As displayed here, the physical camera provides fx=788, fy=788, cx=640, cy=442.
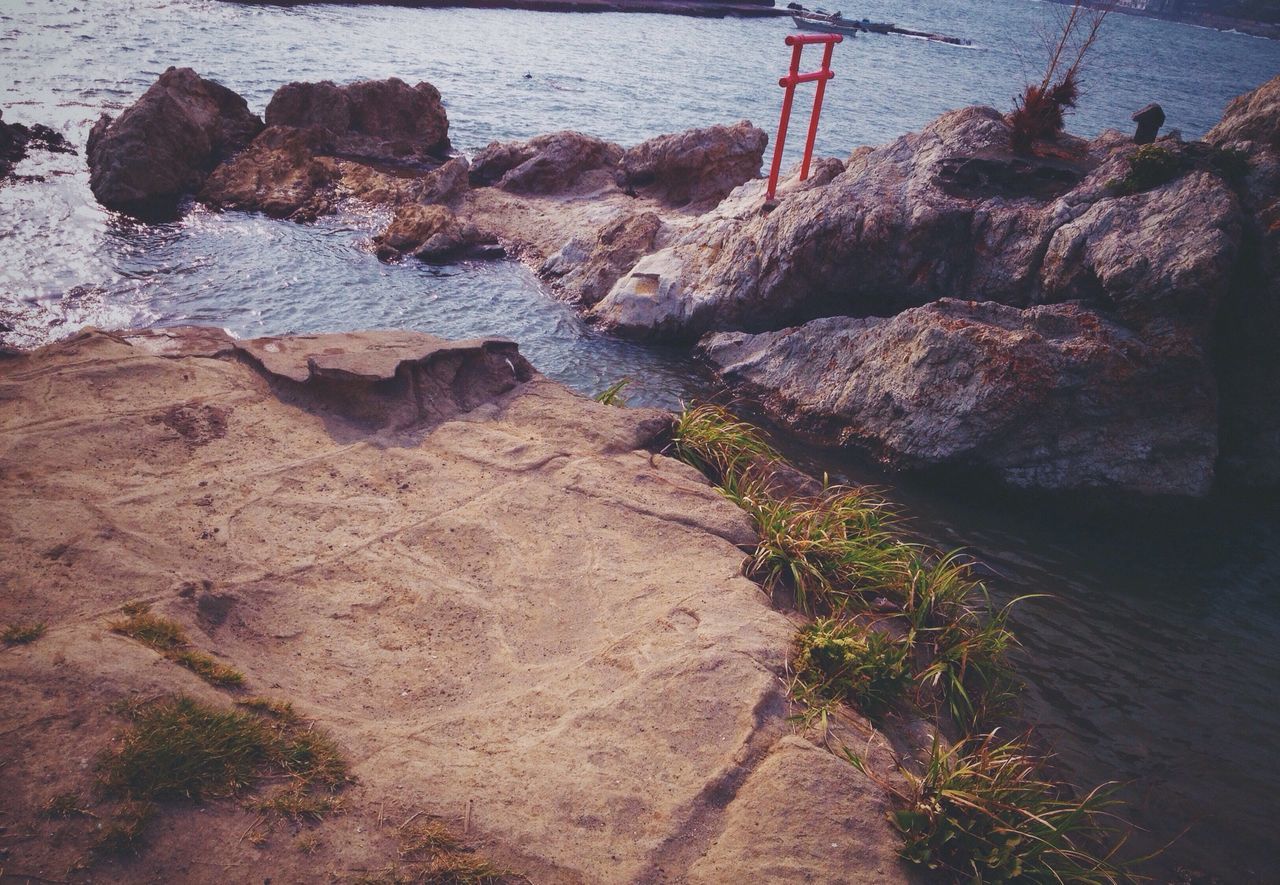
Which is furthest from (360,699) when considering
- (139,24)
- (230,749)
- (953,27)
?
(953,27)

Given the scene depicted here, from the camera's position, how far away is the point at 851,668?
5.24m

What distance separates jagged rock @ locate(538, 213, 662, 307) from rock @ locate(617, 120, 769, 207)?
2.71 metres

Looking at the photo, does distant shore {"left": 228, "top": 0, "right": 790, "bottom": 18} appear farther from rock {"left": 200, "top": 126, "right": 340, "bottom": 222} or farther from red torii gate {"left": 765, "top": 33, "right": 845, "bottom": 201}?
red torii gate {"left": 765, "top": 33, "right": 845, "bottom": 201}

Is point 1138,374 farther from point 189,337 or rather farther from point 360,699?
point 189,337

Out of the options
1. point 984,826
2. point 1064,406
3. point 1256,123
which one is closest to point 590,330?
point 1064,406

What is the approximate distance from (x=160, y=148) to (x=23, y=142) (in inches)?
147

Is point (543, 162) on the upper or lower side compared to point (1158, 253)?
lower

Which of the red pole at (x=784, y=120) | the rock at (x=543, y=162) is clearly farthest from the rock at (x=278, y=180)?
the red pole at (x=784, y=120)

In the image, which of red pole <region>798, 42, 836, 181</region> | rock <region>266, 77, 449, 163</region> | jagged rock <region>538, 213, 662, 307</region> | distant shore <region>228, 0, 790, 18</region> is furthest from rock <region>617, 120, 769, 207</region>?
distant shore <region>228, 0, 790, 18</region>

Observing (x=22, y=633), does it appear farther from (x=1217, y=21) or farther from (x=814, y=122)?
(x=1217, y=21)

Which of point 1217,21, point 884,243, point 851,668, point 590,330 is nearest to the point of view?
point 851,668

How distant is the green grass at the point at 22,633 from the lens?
414 centimetres

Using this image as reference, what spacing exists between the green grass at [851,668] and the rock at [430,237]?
1250 centimetres

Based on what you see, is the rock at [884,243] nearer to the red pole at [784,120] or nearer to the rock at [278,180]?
the red pole at [784,120]
